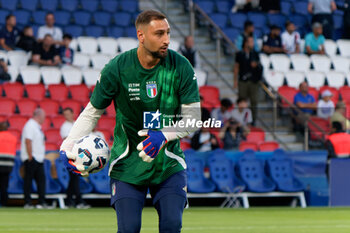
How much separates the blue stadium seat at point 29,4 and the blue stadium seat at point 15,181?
20.6 ft

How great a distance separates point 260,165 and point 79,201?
13.1 feet

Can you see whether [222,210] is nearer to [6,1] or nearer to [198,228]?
[198,228]

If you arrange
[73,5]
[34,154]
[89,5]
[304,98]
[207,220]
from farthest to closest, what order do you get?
1. [89,5]
2. [73,5]
3. [304,98]
4. [34,154]
5. [207,220]

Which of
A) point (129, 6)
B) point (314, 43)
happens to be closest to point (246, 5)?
point (314, 43)

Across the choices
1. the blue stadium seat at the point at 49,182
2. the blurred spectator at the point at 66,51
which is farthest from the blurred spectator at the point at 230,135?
the blurred spectator at the point at 66,51

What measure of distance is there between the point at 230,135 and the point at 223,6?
21.8 feet

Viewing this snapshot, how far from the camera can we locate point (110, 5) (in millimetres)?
20953

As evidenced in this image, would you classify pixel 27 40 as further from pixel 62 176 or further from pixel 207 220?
pixel 207 220

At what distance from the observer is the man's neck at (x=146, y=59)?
5.35m

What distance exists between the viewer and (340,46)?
71.1 feet

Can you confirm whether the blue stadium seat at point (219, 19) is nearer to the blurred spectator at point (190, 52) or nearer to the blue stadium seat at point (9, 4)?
the blurred spectator at point (190, 52)

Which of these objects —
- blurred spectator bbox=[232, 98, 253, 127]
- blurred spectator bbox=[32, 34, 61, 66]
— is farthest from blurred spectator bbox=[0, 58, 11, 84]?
blurred spectator bbox=[232, 98, 253, 127]

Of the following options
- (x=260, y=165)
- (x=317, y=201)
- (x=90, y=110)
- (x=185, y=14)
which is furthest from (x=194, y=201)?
(x=90, y=110)

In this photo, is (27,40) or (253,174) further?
(27,40)
